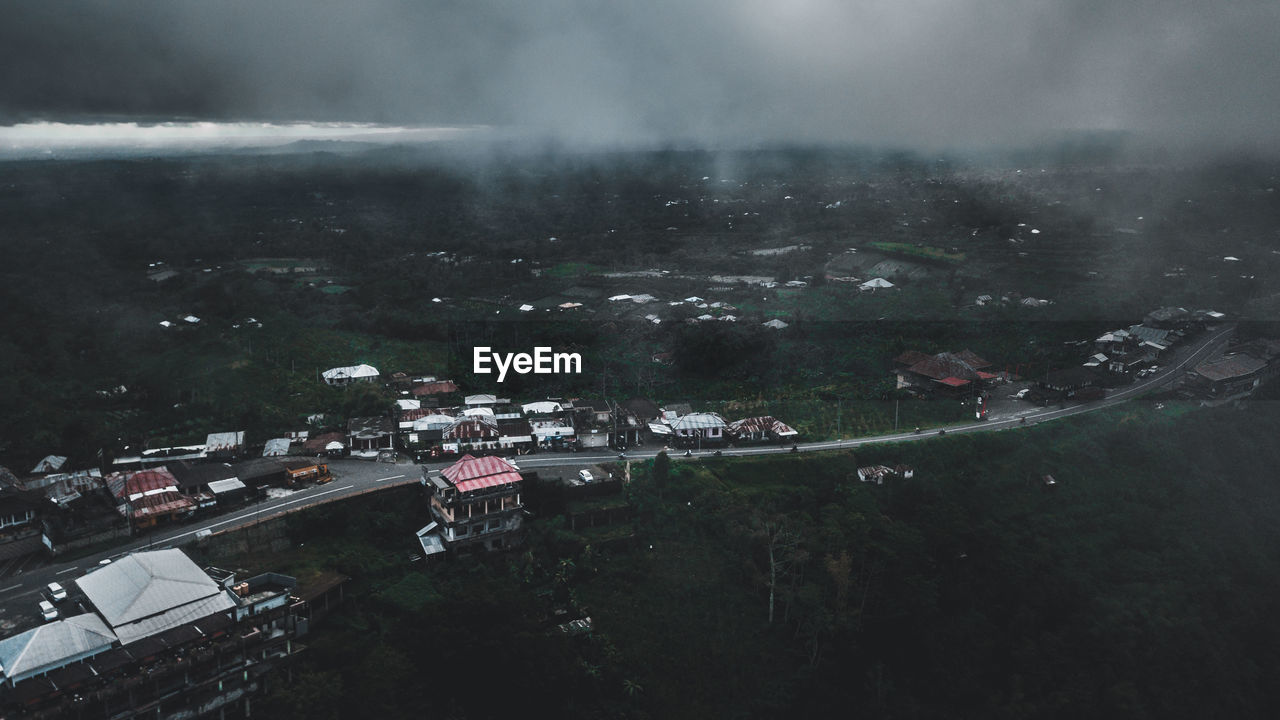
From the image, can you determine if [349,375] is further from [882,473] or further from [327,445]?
[882,473]

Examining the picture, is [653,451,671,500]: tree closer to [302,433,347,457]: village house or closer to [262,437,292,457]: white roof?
[302,433,347,457]: village house

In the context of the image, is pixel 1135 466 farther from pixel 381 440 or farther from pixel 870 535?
pixel 381 440

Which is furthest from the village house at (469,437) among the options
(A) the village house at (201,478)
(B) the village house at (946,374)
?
(B) the village house at (946,374)

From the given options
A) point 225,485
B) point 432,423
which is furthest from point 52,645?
point 432,423

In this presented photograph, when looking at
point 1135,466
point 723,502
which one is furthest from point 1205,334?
point 723,502

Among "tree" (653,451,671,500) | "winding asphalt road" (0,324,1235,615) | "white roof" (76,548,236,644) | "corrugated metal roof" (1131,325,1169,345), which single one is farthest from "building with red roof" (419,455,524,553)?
"corrugated metal roof" (1131,325,1169,345)

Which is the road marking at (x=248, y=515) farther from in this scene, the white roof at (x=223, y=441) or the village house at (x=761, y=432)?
the village house at (x=761, y=432)
